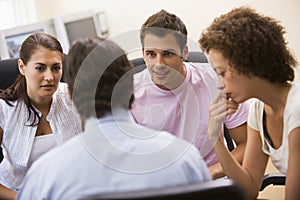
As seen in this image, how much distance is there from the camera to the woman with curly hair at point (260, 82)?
131 centimetres

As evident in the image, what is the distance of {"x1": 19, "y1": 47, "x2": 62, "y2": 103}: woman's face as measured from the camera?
179 cm

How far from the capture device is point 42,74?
70.7 inches

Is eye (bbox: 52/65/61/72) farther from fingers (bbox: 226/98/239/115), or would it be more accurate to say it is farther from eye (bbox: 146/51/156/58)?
fingers (bbox: 226/98/239/115)

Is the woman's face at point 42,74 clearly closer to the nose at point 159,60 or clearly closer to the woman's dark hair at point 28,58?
the woman's dark hair at point 28,58

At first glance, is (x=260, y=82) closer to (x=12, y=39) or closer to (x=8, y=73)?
(x=8, y=73)

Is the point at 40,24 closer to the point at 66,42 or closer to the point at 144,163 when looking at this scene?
Result: the point at 66,42

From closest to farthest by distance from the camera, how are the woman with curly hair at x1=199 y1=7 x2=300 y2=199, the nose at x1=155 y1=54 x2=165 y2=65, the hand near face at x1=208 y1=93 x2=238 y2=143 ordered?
the woman with curly hair at x1=199 y1=7 x2=300 y2=199
the hand near face at x1=208 y1=93 x2=238 y2=143
the nose at x1=155 y1=54 x2=165 y2=65

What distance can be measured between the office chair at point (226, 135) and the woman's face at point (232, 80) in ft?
0.83

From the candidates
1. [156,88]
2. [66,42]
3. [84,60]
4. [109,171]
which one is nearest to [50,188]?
[109,171]

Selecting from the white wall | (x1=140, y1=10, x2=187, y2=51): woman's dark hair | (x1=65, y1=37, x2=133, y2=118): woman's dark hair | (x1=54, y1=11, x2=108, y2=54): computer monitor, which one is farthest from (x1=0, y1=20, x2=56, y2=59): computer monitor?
(x1=65, y1=37, x2=133, y2=118): woman's dark hair

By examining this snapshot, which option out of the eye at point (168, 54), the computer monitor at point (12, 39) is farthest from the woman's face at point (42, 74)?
the computer monitor at point (12, 39)

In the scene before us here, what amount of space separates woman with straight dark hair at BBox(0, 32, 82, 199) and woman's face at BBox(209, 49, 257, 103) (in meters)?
0.64

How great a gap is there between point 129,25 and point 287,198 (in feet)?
8.11

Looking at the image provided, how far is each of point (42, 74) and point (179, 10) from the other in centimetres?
179
